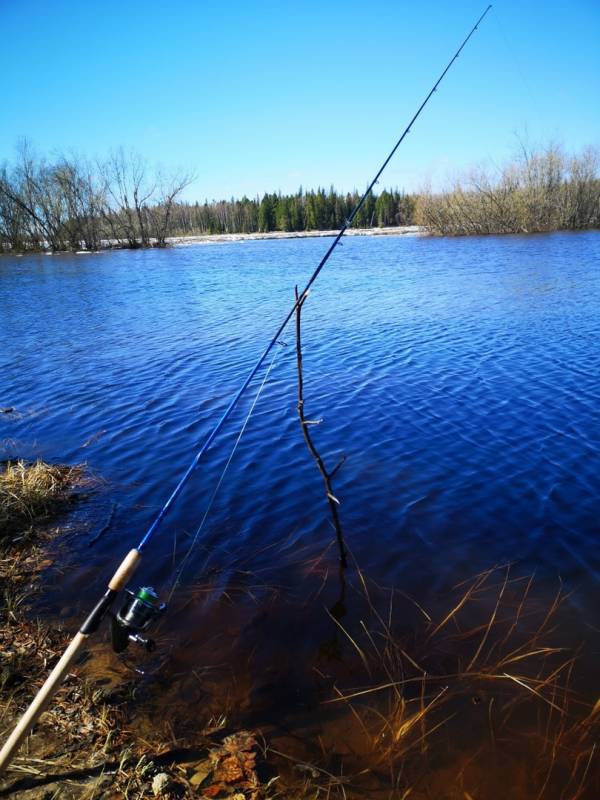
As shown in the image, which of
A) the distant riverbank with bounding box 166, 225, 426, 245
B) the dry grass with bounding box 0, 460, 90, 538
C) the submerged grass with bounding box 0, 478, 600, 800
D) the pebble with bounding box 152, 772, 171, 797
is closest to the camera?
the pebble with bounding box 152, 772, 171, 797

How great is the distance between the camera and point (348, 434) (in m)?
8.09

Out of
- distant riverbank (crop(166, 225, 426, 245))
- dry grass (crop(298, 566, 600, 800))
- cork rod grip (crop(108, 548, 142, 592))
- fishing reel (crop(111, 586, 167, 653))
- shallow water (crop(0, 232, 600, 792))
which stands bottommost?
dry grass (crop(298, 566, 600, 800))

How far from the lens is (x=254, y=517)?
5938mm

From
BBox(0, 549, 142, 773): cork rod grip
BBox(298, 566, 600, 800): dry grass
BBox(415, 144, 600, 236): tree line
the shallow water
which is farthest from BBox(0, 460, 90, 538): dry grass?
BBox(415, 144, 600, 236): tree line

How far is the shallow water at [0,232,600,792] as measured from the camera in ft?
15.2

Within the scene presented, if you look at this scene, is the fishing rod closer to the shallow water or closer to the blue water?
the shallow water

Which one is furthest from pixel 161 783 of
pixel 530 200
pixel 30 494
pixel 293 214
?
pixel 293 214

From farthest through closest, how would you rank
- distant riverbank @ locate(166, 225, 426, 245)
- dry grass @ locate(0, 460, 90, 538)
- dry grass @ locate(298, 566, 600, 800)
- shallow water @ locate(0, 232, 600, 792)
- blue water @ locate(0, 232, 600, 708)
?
distant riverbank @ locate(166, 225, 426, 245) < dry grass @ locate(0, 460, 90, 538) < blue water @ locate(0, 232, 600, 708) < shallow water @ locate(0, 232, 600, 792) < dry grass @ locate(298, 566, 600, 800)

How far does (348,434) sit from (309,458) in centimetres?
100

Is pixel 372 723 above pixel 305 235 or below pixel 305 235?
below

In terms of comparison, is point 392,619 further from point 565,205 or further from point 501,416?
point 565,205

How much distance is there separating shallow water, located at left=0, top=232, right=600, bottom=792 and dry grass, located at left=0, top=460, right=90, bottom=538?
47cm

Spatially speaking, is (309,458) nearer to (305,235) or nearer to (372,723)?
(372,723)

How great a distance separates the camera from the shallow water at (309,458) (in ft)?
15.2
